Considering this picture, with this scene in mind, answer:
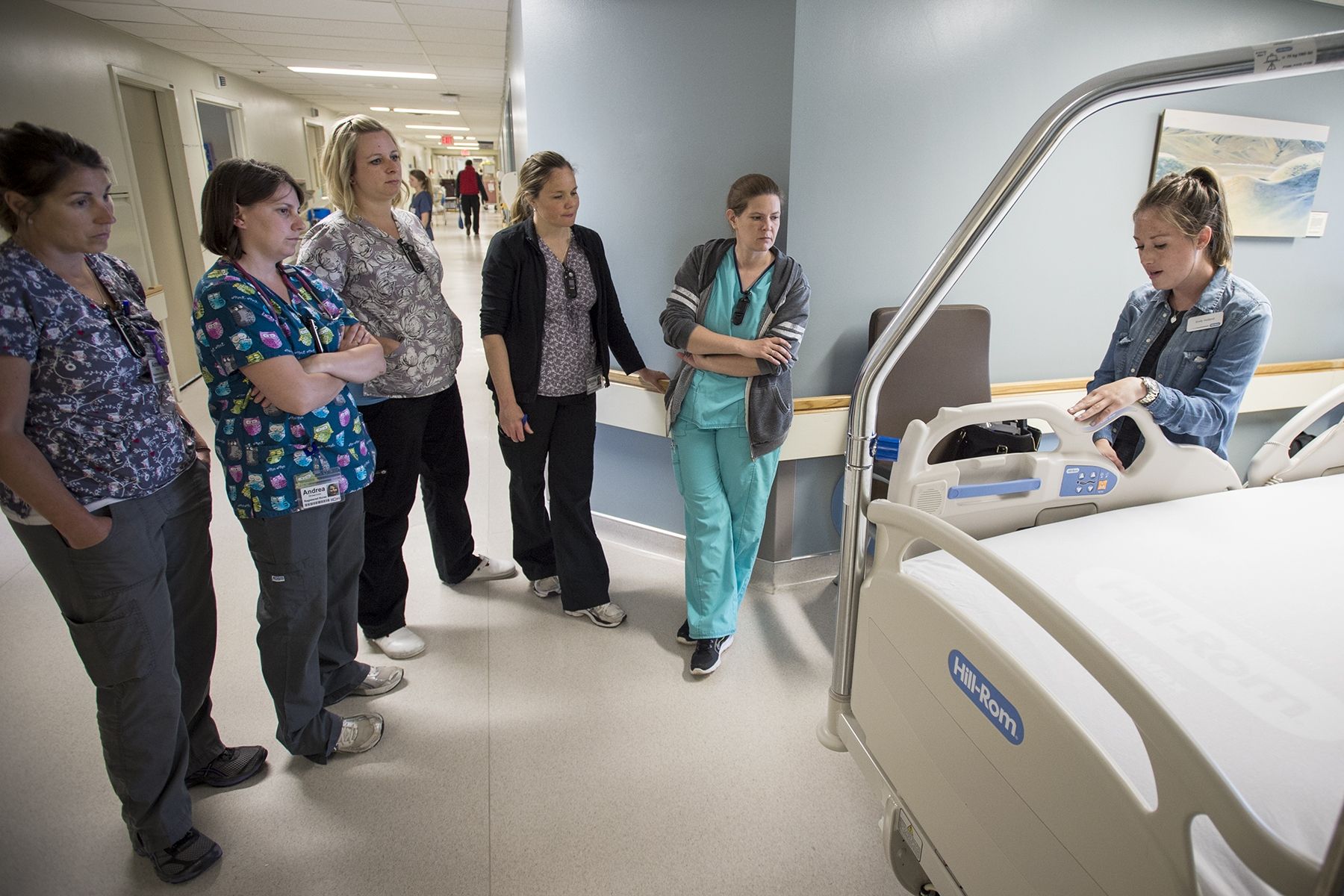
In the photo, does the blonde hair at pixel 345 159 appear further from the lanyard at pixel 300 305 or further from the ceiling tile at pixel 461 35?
the ceiling tile at pixel 461 35

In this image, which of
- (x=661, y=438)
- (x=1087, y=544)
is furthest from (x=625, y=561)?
(x=1087, y=544)

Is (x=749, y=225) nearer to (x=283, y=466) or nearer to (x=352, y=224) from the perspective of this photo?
(x=352, y=224)

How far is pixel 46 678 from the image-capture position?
225 cm

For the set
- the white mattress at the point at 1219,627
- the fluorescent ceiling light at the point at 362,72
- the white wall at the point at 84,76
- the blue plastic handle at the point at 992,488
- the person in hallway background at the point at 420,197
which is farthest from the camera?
the person in hallway background at the point at 420,197

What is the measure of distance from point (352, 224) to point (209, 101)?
6915 mm

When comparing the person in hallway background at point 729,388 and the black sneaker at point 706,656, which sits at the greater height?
the person in hallway background at point 729,388

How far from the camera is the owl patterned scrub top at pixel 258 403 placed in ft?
4.67

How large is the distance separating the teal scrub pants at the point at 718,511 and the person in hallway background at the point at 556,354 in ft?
1.22

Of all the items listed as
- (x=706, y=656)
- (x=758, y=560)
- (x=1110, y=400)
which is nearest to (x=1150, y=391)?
(x=1110, y=400)

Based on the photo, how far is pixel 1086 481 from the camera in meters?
1.72

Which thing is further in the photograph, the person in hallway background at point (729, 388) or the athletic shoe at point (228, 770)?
the person in hallway background at point (729, 388)

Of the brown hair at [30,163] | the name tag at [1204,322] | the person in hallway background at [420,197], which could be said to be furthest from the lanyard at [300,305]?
the person in hallway background at [420,197]

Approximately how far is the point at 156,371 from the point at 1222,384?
2.42 meters

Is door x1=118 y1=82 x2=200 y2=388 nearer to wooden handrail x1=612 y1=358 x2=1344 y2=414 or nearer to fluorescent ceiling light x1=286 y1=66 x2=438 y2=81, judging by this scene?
fluorescent ceiling light x1=286 y1=66 x2=438 y2=81
